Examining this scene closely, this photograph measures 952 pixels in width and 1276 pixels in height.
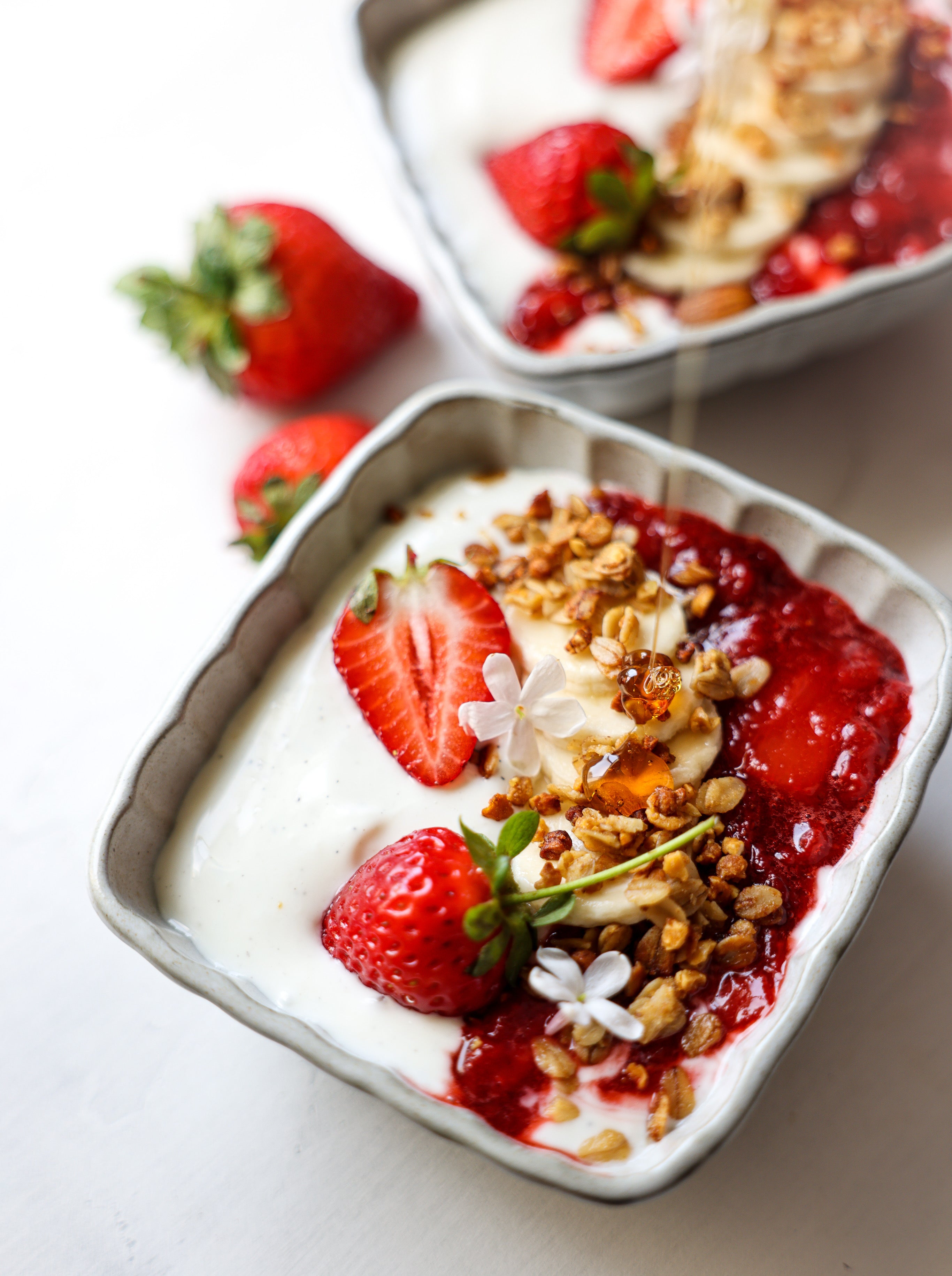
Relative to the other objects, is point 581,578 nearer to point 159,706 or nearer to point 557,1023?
point 557,1023

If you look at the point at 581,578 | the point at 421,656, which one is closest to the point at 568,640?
the point at 581,578

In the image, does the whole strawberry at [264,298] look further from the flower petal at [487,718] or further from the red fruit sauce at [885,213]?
the flower petal at [487,718]

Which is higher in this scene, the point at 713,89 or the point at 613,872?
the point at 713,89

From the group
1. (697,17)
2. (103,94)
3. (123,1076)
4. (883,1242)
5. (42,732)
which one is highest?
(103,94)

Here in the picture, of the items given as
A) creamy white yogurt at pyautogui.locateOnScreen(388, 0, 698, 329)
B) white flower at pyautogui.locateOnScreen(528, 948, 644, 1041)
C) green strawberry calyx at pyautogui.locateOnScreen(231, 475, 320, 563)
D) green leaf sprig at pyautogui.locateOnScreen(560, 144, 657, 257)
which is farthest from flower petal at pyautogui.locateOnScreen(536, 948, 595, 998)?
green leaf sprig at pyautogui.locateOnScreen(560, 144, 657, 257)

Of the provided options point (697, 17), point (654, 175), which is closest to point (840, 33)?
point (697, 17)

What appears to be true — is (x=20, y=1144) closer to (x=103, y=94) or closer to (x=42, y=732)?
(x=42, y=732)

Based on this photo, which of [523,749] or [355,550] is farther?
[355,550]
